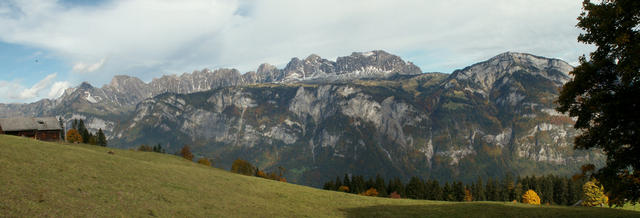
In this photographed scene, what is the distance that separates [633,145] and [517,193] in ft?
461

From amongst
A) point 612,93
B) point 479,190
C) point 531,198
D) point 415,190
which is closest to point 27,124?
point 612,93

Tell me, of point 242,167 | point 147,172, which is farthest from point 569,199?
point 147,172

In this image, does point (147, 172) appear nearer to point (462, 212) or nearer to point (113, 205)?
point (113, 205)

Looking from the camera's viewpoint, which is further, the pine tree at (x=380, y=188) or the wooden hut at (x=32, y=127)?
the pine tree at (x=380, y=188)

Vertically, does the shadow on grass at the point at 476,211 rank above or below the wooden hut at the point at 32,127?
below

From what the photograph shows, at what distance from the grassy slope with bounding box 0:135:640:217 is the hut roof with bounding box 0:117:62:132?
48614mm

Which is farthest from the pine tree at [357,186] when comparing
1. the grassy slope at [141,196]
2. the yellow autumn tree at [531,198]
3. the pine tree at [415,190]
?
the grassy slope at [141,196]

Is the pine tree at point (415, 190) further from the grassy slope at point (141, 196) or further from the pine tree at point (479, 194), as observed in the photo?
the grassy slope at point (141, 196)

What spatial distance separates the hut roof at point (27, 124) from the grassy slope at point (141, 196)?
48614mm

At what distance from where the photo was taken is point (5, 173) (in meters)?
29.6

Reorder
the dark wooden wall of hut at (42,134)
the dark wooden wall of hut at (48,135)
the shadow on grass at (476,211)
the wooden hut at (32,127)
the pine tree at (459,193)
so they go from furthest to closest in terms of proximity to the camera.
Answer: the pine tree at (459,193)
the dark wooden wall of hut at (48,135)
the dark wooden wall of hut at (42,134)
the wooden hut at (32,127)
the shadow on grass at (476,211)

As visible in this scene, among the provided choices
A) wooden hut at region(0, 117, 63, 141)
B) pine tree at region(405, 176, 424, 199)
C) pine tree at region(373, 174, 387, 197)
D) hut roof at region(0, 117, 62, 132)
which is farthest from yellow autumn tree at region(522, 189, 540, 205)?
hut roof at region(0, 117, 62, 132)

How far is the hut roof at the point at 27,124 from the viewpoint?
259ft

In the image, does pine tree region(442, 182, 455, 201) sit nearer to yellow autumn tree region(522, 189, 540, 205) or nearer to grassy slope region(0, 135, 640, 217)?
yellow autumn tree region(522, 189, 540, 205)
